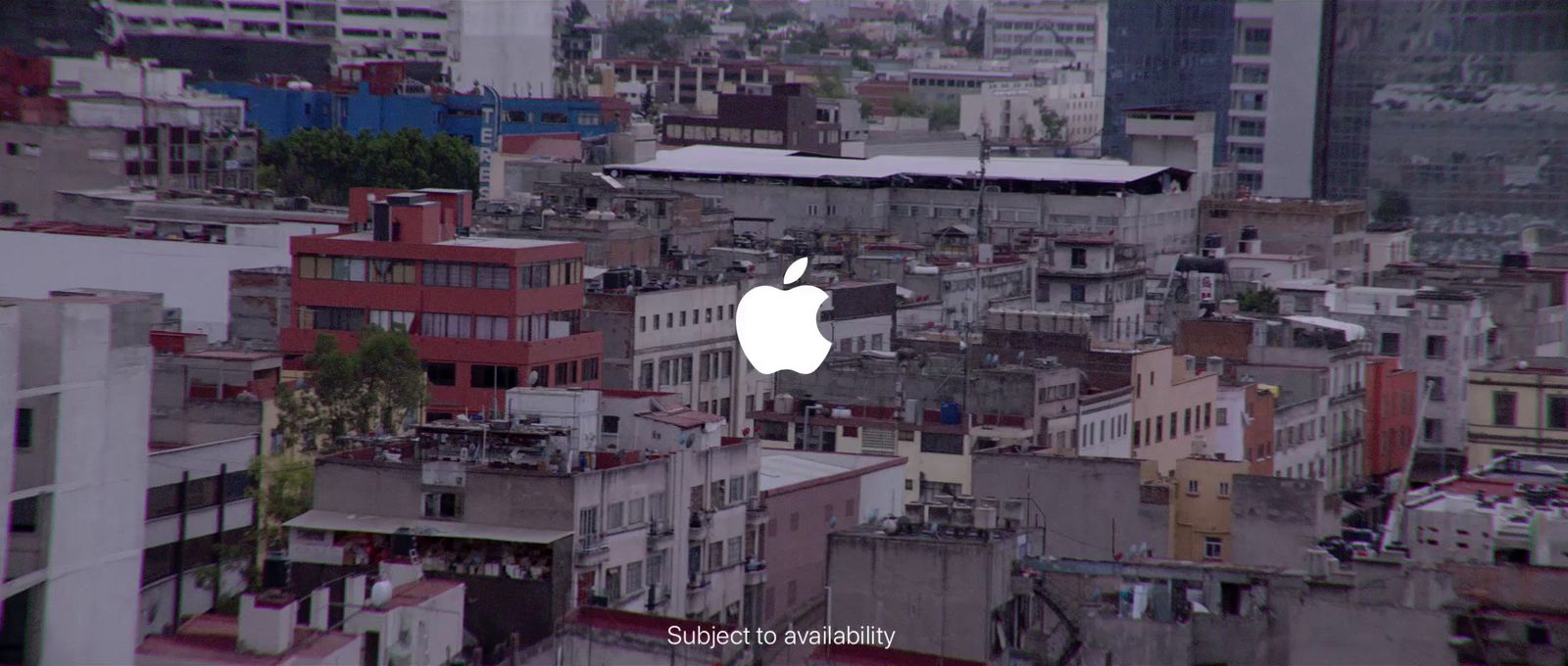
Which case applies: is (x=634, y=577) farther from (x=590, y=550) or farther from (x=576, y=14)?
(x=576, y=14)

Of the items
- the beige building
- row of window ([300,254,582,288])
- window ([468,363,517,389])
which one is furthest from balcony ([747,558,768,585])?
row of window ([300,254,582,288])

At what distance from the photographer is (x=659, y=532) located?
22406 mm

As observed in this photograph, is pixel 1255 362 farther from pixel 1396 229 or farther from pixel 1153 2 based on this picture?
pixel 1153 2

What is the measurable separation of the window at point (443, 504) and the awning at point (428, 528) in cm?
8

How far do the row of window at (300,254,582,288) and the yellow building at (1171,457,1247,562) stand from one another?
29.4 feet

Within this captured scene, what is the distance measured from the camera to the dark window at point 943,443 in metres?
28.5

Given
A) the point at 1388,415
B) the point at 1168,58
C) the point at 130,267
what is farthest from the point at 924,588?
the point at 1168,58

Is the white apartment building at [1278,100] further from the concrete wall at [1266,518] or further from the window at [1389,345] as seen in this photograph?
the concrete wall at [1266,518]

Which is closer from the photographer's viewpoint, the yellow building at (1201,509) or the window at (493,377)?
the yellow building at (1201,509)

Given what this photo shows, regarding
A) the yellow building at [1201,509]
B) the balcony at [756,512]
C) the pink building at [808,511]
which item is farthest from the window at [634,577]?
the yellow building at [1201,509]

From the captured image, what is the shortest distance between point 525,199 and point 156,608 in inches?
1144

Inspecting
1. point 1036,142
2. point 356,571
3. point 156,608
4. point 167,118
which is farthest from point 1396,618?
point 1036,142

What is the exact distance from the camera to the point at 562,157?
2502 inches

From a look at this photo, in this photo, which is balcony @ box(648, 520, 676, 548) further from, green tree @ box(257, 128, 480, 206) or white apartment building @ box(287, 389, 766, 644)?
green tree @ box(257, 128, 480, 206)
